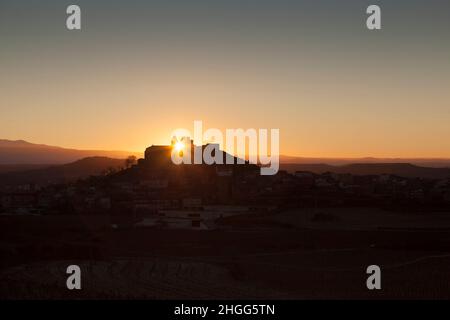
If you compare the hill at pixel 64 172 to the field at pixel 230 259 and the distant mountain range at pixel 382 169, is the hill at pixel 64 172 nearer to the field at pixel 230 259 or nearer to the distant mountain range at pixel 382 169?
the distant mountain range at pixel 382 169

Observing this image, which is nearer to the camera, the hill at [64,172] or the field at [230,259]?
the field at [230,259]

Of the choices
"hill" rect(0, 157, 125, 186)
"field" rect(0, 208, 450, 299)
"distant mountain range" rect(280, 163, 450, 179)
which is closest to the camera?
"field" rect(0, 208, 450, 299)

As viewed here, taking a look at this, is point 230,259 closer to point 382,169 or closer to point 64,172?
point 64,172

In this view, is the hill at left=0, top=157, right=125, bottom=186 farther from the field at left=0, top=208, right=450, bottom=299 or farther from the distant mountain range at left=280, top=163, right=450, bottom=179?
the field at left=0, top=208, right=450, bottom=299

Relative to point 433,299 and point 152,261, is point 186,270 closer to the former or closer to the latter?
point 152,261

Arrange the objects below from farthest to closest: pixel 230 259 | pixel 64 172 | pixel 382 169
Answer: pixel 382 169
pixel 64 172
pixel 230 259

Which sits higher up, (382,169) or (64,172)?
(64,172)

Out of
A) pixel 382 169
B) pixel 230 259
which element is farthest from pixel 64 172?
pixel 230 259

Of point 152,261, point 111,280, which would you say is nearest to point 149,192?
point 152,261

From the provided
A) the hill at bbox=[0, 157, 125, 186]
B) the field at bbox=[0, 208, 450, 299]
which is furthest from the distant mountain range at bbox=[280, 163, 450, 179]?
the field at bbox=[0, 208, 450, 299]

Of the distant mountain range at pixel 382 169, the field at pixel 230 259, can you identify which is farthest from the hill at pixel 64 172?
the field at pixel 230 259

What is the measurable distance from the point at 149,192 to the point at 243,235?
734 inches

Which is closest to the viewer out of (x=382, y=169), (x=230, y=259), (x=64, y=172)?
(x=230, y=259)

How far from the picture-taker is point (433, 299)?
16250mm
